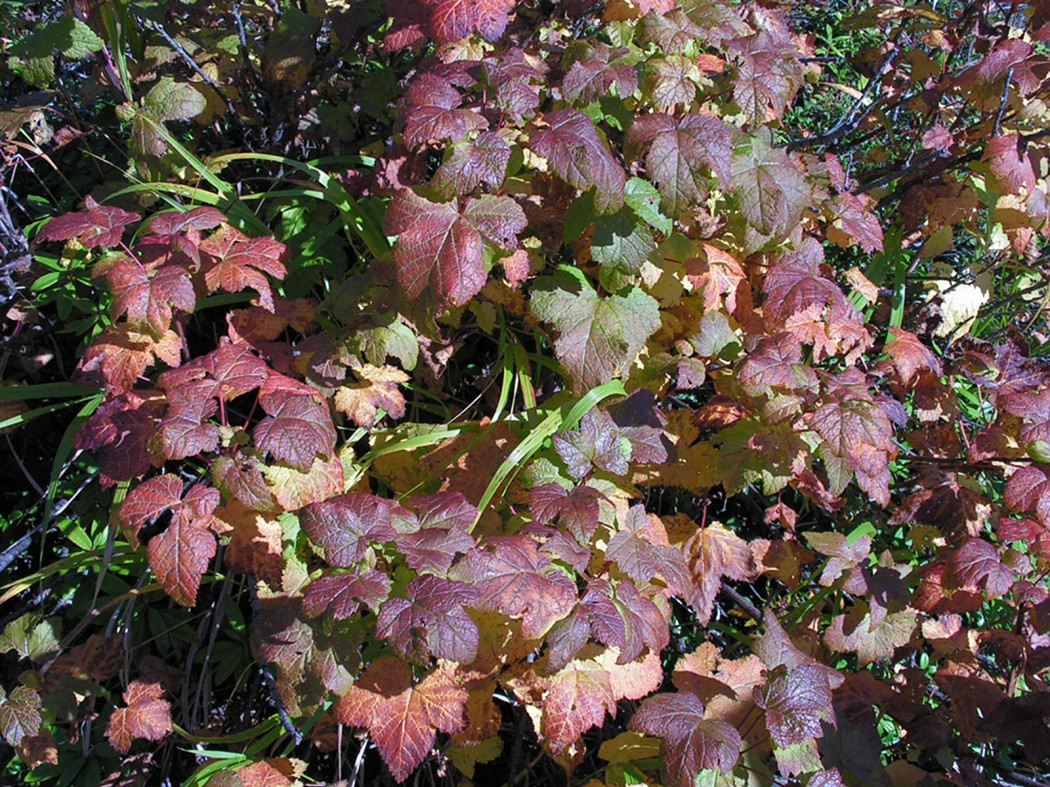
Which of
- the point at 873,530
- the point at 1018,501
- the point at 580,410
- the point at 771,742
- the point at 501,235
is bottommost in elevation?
the point at 873,530

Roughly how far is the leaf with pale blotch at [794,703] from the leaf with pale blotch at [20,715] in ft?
4.41

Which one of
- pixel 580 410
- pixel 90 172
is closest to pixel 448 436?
pixel 580 410

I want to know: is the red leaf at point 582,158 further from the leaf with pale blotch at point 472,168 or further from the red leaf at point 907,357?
the red leaf at point 907,357

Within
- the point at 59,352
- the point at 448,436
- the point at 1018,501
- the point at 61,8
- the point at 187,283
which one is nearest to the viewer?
the point at 187,283

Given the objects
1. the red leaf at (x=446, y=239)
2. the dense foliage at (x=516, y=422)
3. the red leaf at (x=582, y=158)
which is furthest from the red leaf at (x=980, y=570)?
the red leaf at (x=446, y=239)

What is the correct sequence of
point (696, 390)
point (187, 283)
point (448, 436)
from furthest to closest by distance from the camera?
point (696, 390)
point (448, 436)
point (187, 283)

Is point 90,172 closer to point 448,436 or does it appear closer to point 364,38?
point 364,38

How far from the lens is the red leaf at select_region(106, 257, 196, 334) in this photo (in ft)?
5.11

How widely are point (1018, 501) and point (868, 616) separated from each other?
0.38m

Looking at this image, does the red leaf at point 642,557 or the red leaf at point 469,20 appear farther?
the red leaf at point 469,20

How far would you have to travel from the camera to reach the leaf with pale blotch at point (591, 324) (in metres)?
1.62

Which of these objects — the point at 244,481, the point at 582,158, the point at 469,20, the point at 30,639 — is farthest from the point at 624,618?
the point at 30,639

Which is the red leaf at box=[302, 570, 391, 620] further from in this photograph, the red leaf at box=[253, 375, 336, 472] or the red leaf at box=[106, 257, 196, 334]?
the red leaf at box=[106, 257, 196, 334]

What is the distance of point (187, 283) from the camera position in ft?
5.19
